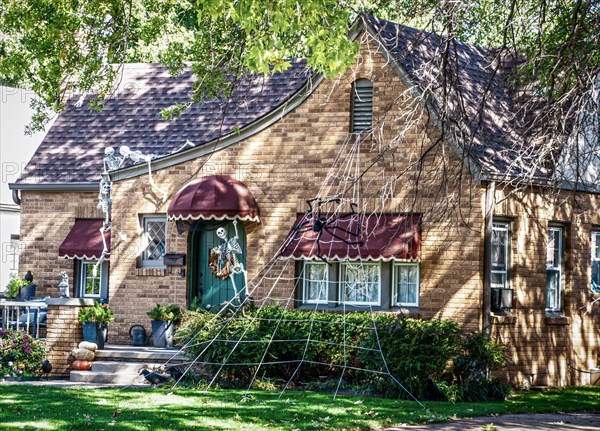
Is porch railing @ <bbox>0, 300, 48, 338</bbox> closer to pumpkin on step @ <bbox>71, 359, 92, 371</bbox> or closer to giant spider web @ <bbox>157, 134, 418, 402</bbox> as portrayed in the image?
pumpkin on step @ <bbox>71, 359, 92, 371</bbox>

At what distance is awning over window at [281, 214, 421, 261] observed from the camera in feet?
64.3

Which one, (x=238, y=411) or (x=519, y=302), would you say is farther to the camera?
(x=519, y=302)

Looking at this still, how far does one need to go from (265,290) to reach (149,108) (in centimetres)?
733

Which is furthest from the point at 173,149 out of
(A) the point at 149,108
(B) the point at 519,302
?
(B) the point at 519,302

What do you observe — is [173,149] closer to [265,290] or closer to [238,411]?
[265,290]

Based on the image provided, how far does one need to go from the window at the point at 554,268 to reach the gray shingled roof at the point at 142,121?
6299 mm

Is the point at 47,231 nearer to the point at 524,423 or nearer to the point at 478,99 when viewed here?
the point at 478,99

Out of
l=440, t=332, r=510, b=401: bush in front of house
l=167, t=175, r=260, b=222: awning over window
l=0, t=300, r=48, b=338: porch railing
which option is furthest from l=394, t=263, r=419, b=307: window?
l=0, t=300, r=48, b=338: porch railing

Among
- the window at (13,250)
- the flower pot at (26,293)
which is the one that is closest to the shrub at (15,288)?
the flower pot at (26,293)

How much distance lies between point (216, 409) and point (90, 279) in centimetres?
1172

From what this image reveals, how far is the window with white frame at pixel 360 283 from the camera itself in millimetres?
20688

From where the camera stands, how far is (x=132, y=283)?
22484 millimetres

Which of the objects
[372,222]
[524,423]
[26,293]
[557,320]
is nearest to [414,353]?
[524,423]

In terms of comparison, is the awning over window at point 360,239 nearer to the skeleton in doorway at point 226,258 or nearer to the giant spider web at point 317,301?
the giant spider web at point 317,301
